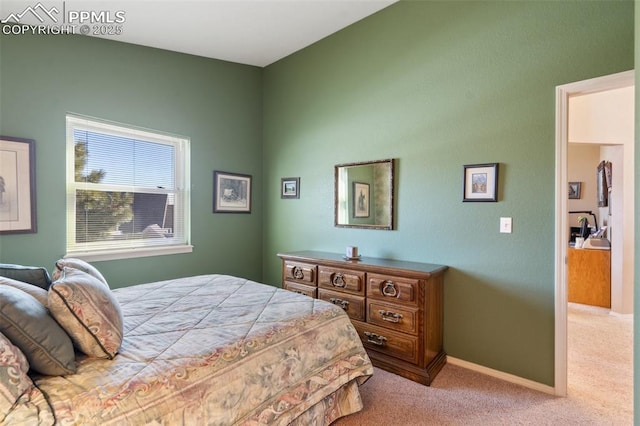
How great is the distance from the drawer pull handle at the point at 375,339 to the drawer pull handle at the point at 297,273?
828mm

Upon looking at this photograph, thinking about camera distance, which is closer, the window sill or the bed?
the bed

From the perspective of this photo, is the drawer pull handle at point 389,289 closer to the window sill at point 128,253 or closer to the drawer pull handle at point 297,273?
the drawer pull handle at point 297,273

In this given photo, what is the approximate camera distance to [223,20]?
2922 millimetres

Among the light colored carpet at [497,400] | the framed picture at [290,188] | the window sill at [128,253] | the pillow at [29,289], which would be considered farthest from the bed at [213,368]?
the framed picture at [290,188]

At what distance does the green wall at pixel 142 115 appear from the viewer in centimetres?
256

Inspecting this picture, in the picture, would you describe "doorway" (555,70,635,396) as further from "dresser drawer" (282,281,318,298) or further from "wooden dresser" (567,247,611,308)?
"wooden dresser" (567,247,611,308)

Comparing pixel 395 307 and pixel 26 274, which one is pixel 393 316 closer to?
pixel 395 307

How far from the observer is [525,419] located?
74.8 inches

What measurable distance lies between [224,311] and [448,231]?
1858 millimetres

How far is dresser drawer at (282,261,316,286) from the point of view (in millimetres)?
3005

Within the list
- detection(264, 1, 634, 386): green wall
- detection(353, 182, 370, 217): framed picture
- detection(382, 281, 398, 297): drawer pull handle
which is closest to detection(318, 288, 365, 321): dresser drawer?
detection(382, 281, 398, 297): drawer pull handle

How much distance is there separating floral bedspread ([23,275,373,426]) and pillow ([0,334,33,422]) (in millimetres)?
70

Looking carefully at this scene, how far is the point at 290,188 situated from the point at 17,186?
8.02 ft

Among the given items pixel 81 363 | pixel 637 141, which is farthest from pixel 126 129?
pixel 637 141
